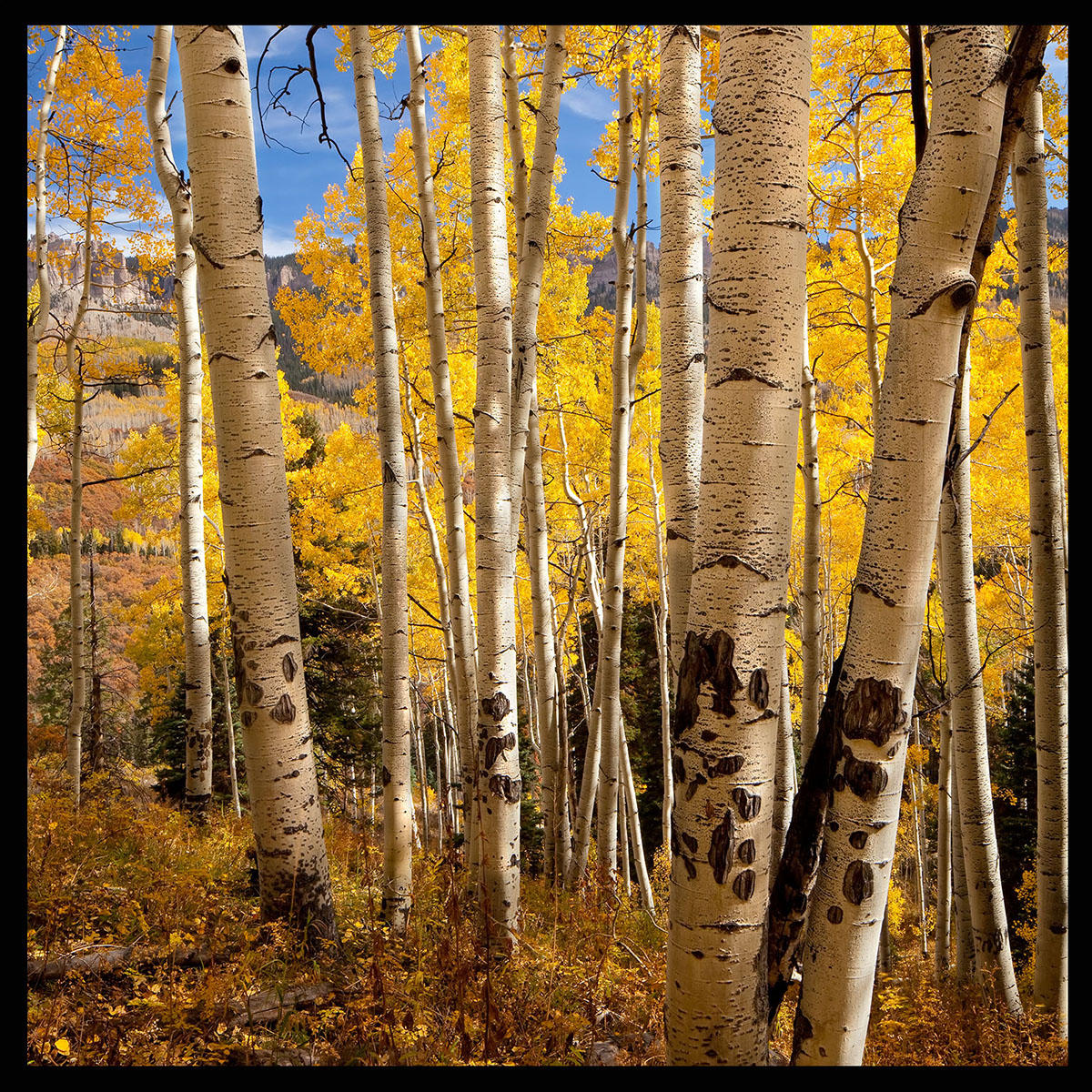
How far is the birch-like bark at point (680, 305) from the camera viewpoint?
213cm

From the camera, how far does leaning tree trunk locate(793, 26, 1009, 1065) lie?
1323mm

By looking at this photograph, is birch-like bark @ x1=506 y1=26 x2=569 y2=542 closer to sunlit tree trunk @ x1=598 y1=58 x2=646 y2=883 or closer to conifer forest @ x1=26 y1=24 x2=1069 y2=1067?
conifer forest @ x1=26 y1=24 x2=1069 y2=1067

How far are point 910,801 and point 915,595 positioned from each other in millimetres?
14203

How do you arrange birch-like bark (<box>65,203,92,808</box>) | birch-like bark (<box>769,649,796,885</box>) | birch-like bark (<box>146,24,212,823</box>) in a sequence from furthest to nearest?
birch-like bark (<box>65,203,92,808</box>) < birch-like bark (<box>146,24,212,823</box>) < birch-like bark (<box>769,649,796,885</box>)

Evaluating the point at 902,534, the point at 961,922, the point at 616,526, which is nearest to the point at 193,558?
the point at 616,526

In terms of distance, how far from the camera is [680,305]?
89.4 inches

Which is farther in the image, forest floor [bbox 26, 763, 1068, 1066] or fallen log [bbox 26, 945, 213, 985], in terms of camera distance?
fallen log [bbox 26, 945, 213, 985]

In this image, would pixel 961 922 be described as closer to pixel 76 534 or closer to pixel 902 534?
pixel 902 534

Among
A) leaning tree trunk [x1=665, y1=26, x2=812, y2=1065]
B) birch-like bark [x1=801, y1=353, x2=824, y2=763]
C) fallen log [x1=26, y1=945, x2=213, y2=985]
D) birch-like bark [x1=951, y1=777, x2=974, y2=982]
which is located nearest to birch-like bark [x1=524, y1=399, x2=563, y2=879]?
birch-like bark [x1=801, y1=353, x2=824, y2=763]

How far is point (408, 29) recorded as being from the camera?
408 centimetres

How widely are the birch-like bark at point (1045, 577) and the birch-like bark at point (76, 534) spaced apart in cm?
773

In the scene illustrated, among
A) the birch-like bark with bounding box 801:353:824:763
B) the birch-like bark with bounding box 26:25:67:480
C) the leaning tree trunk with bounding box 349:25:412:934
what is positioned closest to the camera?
the leaning tree trunk with bounding box 349:25:412:934

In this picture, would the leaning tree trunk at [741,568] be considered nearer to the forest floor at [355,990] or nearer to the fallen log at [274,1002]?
the forest floor at [355,990]
